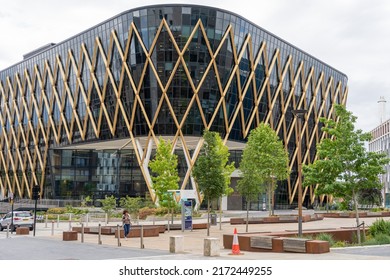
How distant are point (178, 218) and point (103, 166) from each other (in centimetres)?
3046

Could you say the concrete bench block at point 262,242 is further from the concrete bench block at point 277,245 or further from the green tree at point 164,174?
the green tree at point 164,174

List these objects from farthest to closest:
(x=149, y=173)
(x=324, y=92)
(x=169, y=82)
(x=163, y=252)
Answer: (x=324, y=92) < (x=149, y=173) < (x=169, y=82) < (x=163, y=252)

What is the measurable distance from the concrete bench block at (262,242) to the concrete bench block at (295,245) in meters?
0.77

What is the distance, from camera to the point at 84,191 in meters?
75.7

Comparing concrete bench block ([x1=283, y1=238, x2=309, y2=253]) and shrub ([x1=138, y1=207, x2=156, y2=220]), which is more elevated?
concrete bench block ([x1=283, y1=238, x2=309, y2=253])

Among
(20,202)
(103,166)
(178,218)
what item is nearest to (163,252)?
(178,218)

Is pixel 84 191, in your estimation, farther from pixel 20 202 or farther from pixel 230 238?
pixel 230 238

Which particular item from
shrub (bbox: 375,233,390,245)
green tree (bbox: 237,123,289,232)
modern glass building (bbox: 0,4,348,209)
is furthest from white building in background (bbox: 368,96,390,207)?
shrub (bbox: 375,233,390,245)

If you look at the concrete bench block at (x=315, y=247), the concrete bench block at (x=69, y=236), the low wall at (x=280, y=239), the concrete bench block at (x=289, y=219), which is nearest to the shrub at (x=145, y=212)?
the concrete bench block at (x=289, y=219)

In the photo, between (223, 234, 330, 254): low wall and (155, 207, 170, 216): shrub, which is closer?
(223, 234, 330, 254): low wall

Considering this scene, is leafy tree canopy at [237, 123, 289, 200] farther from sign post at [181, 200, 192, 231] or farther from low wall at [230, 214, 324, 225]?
sign post at [181, 200, 192, 231]

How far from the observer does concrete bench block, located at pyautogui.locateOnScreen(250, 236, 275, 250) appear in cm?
1885

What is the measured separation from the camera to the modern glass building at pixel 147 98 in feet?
193

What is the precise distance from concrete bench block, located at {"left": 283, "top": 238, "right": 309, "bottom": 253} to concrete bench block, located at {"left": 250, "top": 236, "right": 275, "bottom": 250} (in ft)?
2.52
